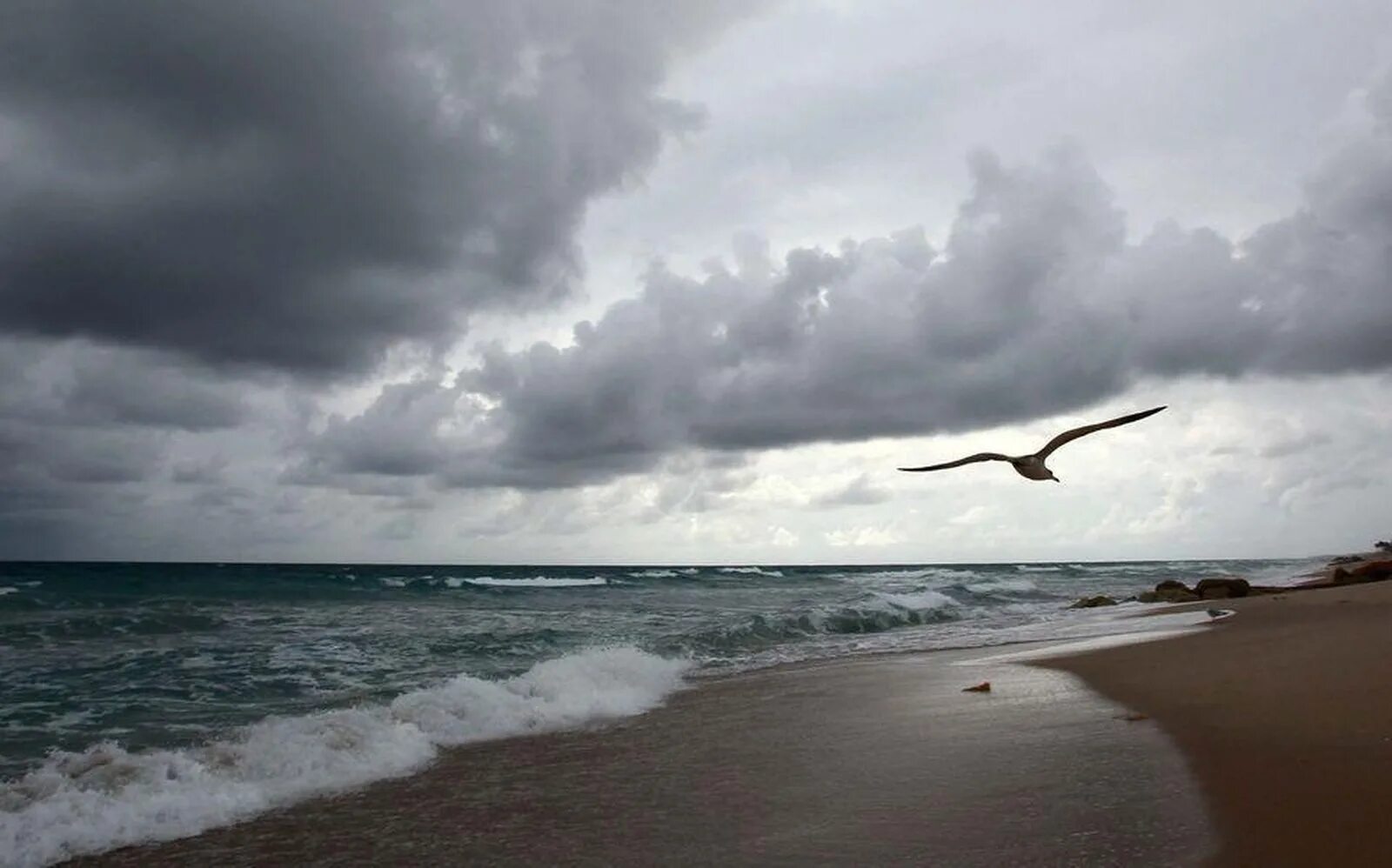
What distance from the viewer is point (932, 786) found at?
585 cm

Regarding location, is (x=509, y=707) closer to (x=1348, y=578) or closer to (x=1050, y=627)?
(x=1050, y=627)

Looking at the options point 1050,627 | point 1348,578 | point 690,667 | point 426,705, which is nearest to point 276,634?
point 690,667

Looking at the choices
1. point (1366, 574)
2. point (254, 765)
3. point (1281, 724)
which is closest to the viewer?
point (1281, 724)

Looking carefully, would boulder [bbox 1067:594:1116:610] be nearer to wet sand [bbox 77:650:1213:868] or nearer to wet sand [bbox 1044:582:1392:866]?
wet sand [bbox 1044:582:1392:866]

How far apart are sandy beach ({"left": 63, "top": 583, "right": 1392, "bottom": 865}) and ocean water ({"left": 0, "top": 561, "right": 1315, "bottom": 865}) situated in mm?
676

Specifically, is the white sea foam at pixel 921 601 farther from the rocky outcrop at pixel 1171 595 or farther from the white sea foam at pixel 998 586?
the rocky outcrop at pixel 1171 595

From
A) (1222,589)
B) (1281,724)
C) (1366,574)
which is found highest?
(1366,574)

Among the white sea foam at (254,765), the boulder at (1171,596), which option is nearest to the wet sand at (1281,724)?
the white sea foam at (254,765)

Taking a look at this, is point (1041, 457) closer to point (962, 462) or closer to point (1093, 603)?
point (962, 462)

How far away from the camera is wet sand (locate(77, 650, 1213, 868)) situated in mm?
4727

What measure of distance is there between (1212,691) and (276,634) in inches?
702

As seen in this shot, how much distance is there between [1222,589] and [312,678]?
81.6ft

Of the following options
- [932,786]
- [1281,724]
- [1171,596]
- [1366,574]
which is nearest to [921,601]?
[1171,596]

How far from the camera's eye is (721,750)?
25.2 ft
